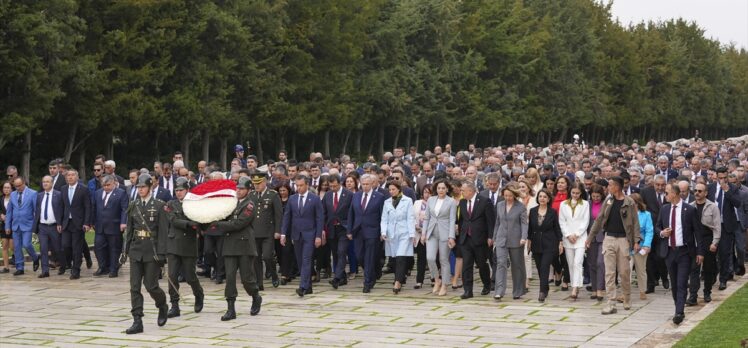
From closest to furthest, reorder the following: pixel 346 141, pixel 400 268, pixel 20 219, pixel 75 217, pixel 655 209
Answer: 1. pixel 400 268
2. pixel 655 209
3. pixel 75 217
4. pixel 20 219
5. pixel 346 141

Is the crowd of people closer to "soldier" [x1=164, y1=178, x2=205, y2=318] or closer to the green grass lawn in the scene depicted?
"soldier" [x1=164, y1=178, x2=205, y2=318]

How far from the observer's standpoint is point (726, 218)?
67.1 feet

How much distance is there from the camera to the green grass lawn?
45.5ft

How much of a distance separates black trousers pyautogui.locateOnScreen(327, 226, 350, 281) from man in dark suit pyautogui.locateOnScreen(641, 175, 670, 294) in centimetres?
480

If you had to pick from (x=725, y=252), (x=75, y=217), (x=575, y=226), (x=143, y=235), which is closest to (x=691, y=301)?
(x=575, y=226)

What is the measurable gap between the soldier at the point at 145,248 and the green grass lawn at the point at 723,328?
6.40 metres

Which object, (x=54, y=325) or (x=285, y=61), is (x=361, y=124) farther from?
(x=54, y=325)

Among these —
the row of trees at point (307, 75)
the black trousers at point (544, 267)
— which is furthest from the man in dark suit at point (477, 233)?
the row of trees at point (307, 75)

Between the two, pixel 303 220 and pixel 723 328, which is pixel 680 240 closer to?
pixel 723 328

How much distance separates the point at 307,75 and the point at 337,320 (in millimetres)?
41486

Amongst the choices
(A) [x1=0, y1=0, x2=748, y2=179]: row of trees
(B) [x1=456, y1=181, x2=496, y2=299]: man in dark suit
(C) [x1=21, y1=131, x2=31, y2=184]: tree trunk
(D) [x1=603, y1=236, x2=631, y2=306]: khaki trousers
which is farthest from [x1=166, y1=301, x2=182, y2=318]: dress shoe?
(C) [x1=21, y1=131, x2=31, y2=184]: tree trunk

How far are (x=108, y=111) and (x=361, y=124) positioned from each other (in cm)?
A: 2237

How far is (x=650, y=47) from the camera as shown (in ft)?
362

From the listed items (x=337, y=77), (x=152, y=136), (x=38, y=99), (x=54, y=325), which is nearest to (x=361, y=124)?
(x=337, y=77)
